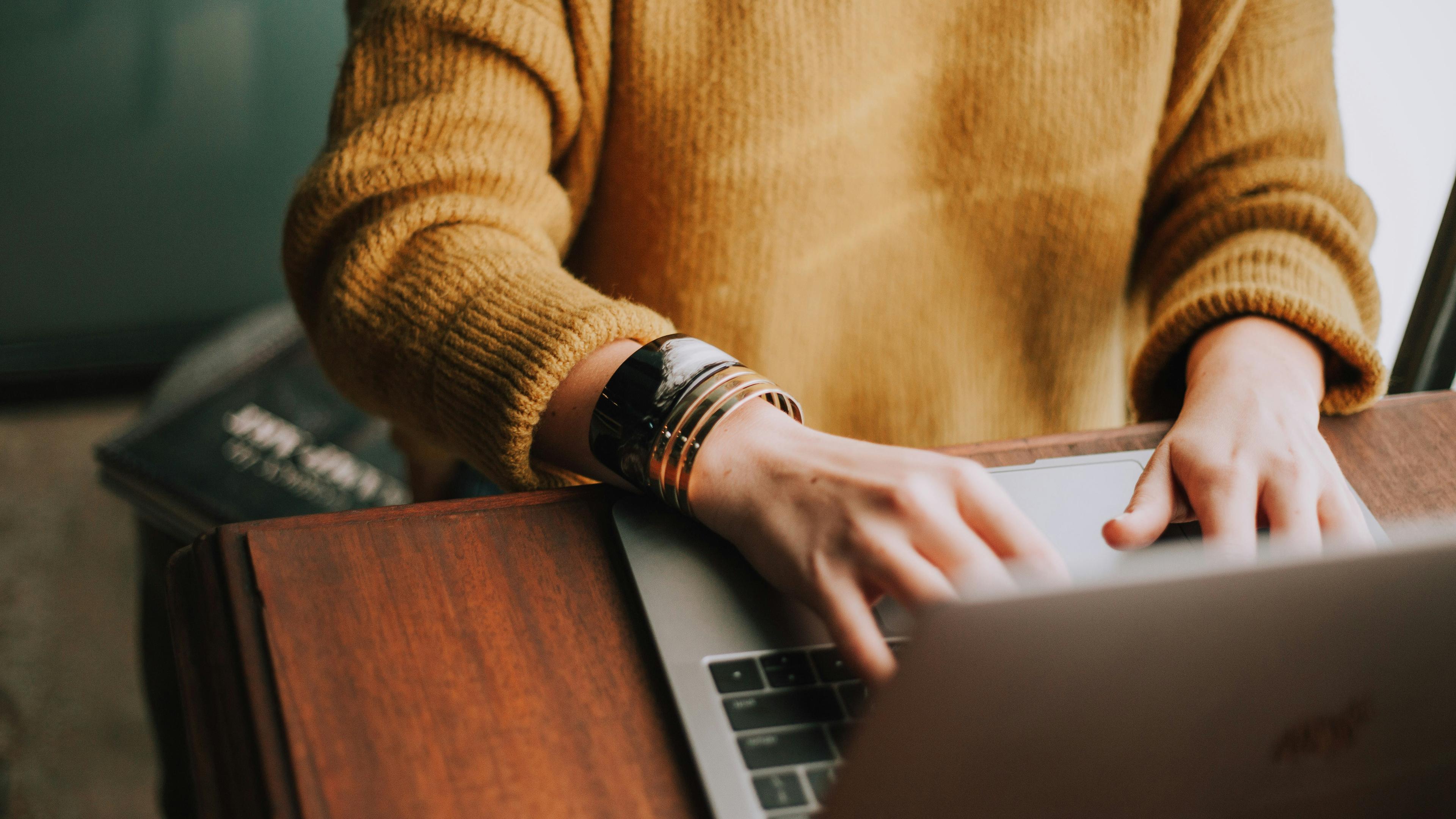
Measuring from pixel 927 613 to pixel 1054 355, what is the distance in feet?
2.00

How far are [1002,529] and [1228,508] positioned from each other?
Result: 0.43 feet

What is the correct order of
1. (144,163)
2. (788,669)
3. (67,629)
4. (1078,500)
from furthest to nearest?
(144,163) → (67,629) → (1078,500) → (788,669)

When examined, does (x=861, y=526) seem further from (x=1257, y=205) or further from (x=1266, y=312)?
(x=1257, y=205)

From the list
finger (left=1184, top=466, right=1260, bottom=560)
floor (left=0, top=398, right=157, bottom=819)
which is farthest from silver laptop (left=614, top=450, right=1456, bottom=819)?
floor (left=0, top=398, right=157, bottom=819)

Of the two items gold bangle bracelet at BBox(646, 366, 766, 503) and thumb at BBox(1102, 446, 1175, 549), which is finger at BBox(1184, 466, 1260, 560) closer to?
thumb at BBox(1102, 446, 1175, 549)

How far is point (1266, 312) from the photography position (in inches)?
22.0

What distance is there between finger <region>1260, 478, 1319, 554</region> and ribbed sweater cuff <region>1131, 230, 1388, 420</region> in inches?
4.7

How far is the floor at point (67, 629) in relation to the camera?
1.15m

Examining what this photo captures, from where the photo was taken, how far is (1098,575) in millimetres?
232

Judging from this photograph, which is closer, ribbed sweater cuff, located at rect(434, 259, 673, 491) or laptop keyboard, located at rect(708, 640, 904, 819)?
laptop keyboard, located at rect(708, 640, 904, 819)

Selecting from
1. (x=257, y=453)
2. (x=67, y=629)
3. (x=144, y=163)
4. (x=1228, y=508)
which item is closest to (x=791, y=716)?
(x=1228, y=508)

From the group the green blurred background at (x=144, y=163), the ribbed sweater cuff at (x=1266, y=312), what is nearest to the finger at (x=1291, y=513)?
the ribbed sweater cuff at (x=1266, y=312)

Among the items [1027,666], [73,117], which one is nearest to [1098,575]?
[1027,666]

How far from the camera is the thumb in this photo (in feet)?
1.38
